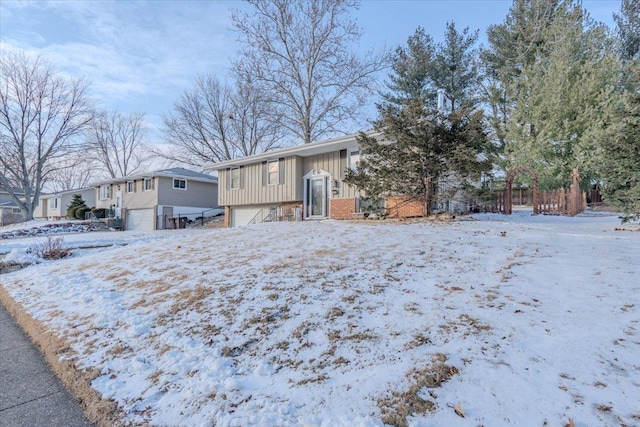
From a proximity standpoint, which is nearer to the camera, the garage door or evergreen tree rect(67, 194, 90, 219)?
the garage door

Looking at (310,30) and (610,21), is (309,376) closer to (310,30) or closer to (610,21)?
(310,30)

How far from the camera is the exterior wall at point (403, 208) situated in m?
10.9

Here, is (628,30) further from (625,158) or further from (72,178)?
(72,178)

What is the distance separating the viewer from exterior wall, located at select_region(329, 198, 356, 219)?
44.2ft

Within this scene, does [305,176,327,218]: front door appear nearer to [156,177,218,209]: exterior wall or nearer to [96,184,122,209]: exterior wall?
[156,177,218,209]: exterior wall

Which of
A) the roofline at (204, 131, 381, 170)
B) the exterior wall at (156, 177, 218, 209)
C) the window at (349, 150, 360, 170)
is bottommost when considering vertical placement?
the exterior wall at (156, 177, 218, 209)

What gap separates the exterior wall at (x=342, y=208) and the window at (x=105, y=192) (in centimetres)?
2353

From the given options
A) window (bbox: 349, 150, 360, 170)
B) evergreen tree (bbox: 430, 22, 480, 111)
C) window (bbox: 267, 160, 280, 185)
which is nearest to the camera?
window (bbox: 349, 150, 360, 170)

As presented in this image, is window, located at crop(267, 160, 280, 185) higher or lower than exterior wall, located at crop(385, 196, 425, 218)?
higher

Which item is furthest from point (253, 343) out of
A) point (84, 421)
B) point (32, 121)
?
point (32, 121)

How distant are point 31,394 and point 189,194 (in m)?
23.1

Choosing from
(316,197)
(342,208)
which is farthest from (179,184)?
(342,208)

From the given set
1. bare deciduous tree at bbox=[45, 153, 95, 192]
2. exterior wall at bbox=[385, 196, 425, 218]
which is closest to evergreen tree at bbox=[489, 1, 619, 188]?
exterior wall at bbox=[385, 196, 425, 218]

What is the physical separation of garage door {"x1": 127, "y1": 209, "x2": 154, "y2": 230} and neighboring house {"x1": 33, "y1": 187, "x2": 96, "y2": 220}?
12647 millimetres
